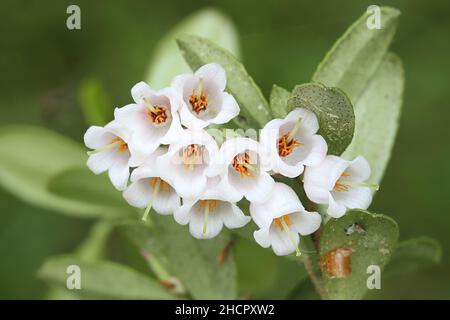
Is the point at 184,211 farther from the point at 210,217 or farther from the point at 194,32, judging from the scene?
the point at 194,32

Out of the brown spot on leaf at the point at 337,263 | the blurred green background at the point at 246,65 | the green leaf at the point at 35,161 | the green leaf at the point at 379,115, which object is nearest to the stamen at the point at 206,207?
the brown spot on leaf at the point at 337,263

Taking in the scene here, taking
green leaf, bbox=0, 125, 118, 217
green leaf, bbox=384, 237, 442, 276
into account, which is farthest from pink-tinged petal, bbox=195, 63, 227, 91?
green leaf, bbox=0, 125, 118, 217

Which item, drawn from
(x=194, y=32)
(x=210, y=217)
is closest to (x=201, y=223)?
(x=210, y=217)

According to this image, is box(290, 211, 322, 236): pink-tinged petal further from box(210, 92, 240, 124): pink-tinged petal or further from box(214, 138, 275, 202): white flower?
box(210, 92, 240, 124): pink-tinged petal

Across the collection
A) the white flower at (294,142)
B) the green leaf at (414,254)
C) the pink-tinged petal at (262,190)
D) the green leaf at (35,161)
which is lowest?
the green leaf at (414,254)

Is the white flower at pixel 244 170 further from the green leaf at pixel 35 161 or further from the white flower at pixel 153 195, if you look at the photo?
the green leaf at pixel 35 161
